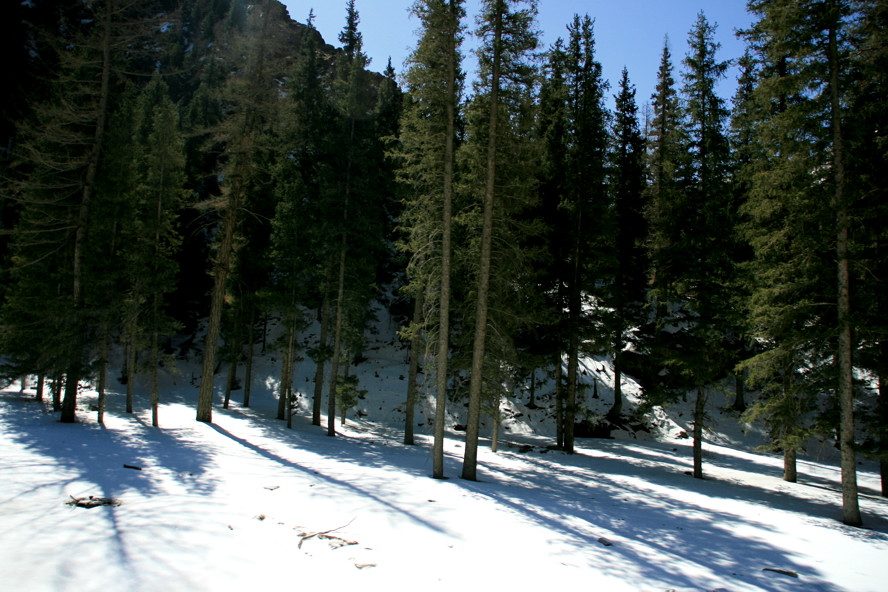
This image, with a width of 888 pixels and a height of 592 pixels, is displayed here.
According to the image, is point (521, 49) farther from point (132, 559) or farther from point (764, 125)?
point (132, 559)

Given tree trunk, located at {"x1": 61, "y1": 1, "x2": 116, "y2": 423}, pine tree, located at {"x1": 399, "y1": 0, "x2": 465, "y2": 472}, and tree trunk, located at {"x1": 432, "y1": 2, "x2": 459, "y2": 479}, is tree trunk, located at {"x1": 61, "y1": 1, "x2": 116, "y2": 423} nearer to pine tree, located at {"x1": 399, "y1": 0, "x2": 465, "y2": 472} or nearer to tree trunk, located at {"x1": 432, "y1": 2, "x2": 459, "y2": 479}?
pine tree, located at {"x1": 399, "y1": 0, "x2": 465, "y2": 472}

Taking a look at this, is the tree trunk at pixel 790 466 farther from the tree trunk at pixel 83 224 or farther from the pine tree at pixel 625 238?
the tree trunk at pixel 83 224

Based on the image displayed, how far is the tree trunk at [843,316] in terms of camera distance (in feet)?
34.6

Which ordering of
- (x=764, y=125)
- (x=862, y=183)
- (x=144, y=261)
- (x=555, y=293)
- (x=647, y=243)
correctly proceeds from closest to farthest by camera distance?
(x=862, y=183)
(x=764, y=125)
(x=144, y=261)
(x=555, y=293)
(x=647, y=243)

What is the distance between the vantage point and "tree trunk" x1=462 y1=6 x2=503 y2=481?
11.9 metres

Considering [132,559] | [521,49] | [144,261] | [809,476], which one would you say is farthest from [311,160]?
[809,476]

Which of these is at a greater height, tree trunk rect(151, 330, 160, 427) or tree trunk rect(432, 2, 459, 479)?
tree trunk rect(432, 2, 459, 479)

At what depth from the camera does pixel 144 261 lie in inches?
667

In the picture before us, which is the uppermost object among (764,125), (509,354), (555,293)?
(764,125)

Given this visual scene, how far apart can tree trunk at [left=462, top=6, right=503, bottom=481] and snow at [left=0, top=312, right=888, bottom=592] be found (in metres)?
1.18

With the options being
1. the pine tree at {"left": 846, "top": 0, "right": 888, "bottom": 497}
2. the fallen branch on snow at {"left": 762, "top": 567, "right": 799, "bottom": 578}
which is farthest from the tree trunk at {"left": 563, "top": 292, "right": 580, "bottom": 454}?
the fallen branch on snow at {"left": 762, "top": 567, "right": 799, "bottom": 578}

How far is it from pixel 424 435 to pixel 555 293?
1008cm

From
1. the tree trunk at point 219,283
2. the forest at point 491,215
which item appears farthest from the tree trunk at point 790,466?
the tree trunk at point 219,283

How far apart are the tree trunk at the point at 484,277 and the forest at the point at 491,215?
8 cm
